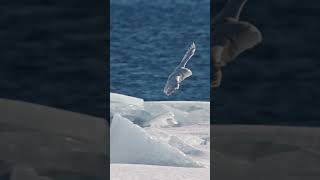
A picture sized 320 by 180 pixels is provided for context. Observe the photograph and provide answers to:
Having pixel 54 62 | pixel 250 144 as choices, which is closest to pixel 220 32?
pixel 250 144

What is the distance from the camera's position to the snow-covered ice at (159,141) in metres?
8.12

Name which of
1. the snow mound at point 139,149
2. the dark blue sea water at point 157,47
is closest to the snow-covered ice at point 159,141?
the snow mound at point 139,149

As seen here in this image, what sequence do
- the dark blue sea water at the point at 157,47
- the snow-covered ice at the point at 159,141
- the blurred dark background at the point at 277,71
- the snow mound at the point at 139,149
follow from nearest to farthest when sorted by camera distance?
the blurred dark background at the point at 277,71, the snow-covered ice at the point at 159,141, the snow mound at the point at 139,149, the dark blue sea water at the point at 157,47

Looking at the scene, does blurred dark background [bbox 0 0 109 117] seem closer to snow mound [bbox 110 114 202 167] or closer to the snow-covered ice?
the snow-covered ice

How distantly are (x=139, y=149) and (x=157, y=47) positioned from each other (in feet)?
51.7

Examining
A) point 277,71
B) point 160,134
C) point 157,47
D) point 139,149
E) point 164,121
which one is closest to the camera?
point 277,71

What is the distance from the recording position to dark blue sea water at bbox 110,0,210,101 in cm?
1930

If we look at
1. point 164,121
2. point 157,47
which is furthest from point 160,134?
point 157,47

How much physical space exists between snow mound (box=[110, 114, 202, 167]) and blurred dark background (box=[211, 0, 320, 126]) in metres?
4.65

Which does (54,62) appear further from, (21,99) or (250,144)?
(250,144)

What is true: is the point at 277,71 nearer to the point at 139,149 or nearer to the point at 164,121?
the point at 139,149

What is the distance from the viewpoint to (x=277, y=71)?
412 centimetres

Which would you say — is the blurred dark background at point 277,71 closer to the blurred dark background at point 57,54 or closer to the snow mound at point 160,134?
the blurred dark background at point 57,54

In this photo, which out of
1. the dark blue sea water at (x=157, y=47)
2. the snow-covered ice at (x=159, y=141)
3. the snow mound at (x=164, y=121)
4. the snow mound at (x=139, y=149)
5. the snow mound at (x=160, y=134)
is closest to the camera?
the snow-covered ice at (x=159, y=141)
